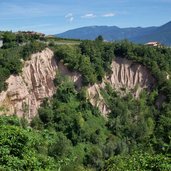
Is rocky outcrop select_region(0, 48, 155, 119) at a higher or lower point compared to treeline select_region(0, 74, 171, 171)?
higher

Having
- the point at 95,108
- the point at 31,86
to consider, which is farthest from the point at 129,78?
the point at 31,86

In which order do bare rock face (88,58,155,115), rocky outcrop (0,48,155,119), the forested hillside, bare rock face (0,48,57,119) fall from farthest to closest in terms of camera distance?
bare rock face (88,58,155,115), rocky outcrop (0,48,155,119), bare rock face (0,48,57,119), the forested hillside

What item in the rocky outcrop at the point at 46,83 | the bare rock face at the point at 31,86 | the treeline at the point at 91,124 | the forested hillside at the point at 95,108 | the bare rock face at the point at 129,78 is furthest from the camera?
the bare rock face at the point at 129,78

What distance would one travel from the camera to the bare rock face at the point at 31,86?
199ft

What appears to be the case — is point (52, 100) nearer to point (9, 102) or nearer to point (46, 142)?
point (9, 102)

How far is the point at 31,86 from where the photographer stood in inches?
2537

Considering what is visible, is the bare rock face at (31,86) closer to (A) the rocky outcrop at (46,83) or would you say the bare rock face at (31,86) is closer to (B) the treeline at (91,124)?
(A) the rocky outcrop at (46,83)

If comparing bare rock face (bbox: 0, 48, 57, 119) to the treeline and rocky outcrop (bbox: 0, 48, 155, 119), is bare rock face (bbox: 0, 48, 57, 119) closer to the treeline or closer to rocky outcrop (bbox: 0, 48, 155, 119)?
rocky outcrop (bbox: 0, 48, 155, 119)

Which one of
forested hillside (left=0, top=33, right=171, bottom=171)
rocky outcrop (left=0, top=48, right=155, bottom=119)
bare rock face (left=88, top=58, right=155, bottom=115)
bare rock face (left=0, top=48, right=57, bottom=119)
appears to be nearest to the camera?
forested hillside (left=0, top=33, right=171, bottom=171)

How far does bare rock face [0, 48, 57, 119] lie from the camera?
199ft

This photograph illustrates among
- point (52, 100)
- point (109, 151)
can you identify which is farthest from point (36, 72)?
point (109, 151)

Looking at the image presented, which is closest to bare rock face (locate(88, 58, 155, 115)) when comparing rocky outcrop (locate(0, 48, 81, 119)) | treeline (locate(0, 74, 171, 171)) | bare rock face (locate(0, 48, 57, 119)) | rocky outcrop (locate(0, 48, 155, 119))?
rocky outcrop (locate(0, 48, 155, 119))

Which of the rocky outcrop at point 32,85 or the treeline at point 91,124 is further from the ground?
the rocky outcrop at point 32,85

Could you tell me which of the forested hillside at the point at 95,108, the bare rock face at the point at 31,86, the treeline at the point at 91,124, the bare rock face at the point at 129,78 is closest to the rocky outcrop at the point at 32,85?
the bare rock face at the point at 31,86
